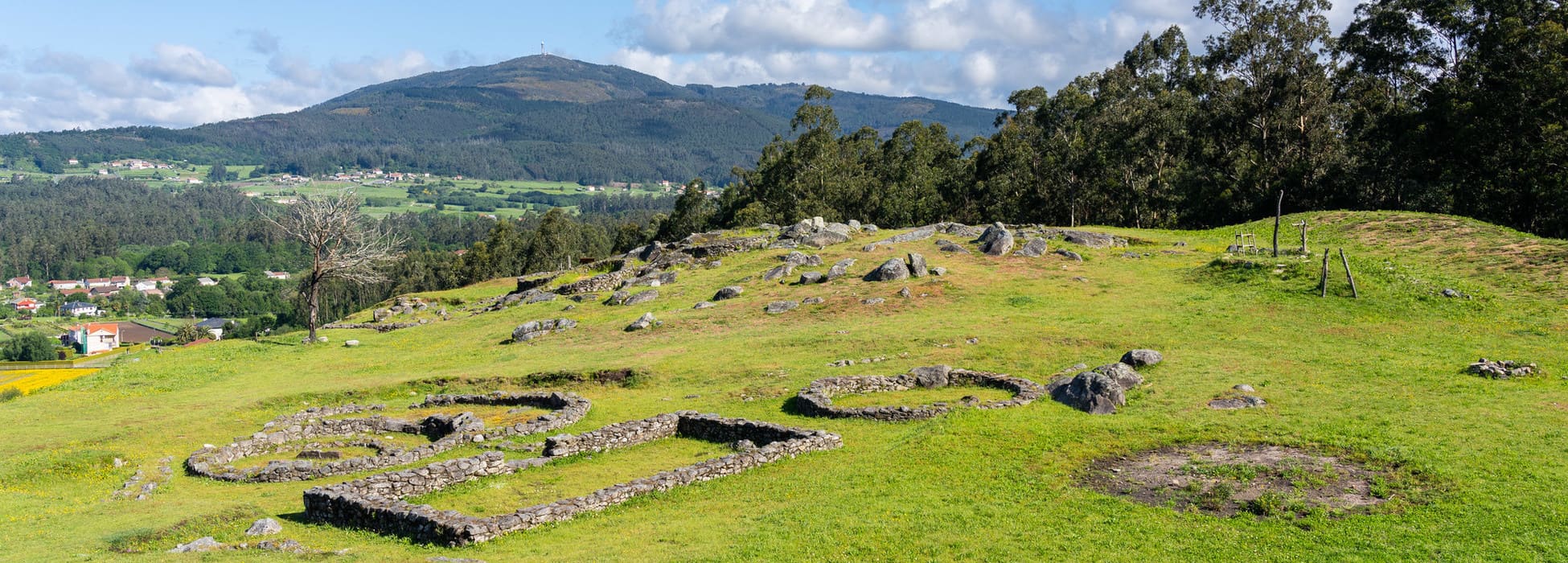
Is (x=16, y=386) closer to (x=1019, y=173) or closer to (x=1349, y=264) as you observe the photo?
(x=1349, y=264)

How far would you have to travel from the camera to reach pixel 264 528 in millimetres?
18922

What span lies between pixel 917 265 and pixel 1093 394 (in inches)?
919

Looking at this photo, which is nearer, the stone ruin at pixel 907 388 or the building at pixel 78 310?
the stone ruin at pixel 907 388

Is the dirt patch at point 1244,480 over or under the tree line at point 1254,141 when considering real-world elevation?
under

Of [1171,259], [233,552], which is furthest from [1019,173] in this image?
[233,552]

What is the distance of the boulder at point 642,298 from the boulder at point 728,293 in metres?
4.11

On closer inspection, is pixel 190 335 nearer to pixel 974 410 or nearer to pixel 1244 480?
pixel 974 410

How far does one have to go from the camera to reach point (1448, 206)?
60188 millimetres

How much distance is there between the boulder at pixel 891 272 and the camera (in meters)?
47.8

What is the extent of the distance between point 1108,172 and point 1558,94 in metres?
33.6

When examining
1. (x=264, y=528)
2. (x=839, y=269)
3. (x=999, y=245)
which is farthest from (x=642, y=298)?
(x=264, y=528)

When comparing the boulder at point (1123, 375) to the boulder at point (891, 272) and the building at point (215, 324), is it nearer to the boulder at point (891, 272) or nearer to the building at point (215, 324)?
the boulder at point (891, 272)

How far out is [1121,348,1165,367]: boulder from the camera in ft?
97.9

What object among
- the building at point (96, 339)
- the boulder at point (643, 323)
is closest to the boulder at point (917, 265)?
the boulder at point (643, 323)
